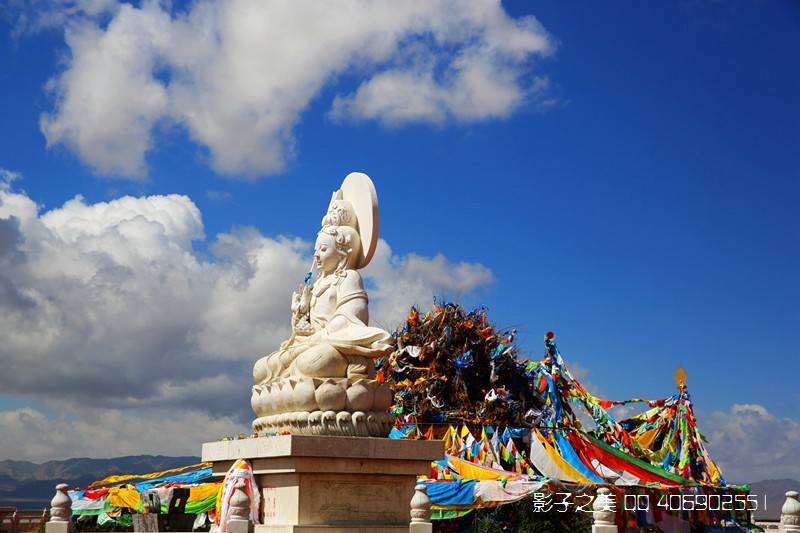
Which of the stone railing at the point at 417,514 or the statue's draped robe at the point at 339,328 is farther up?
the statue's draped robe at the point at 339,328

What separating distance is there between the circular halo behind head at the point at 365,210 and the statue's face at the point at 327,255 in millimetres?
419

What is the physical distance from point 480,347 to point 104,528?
11274mm

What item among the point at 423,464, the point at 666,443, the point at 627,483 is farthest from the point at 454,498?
the point at 666,443

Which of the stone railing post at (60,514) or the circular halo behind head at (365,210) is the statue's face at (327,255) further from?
the stone railing post at (60,514)

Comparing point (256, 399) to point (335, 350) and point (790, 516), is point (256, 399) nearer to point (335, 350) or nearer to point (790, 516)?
point (335, 350)

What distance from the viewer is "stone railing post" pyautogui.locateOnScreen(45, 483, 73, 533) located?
14.4m

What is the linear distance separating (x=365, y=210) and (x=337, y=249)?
0.80 meters

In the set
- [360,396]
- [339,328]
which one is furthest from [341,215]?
[360,396]

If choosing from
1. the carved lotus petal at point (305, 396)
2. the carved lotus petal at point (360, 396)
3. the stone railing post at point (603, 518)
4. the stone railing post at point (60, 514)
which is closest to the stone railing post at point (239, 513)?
the carved lotus petal at point (305, 396)

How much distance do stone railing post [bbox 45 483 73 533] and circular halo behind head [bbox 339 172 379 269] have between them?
5.96 m

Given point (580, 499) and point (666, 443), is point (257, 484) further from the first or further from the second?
point (666, 443)

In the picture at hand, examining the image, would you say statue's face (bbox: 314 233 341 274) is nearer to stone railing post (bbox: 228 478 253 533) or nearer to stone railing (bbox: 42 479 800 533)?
stone railing (bbox: 42 479 800 533)

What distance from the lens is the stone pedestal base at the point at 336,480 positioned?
1191 centimetres

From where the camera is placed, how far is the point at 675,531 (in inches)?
837
